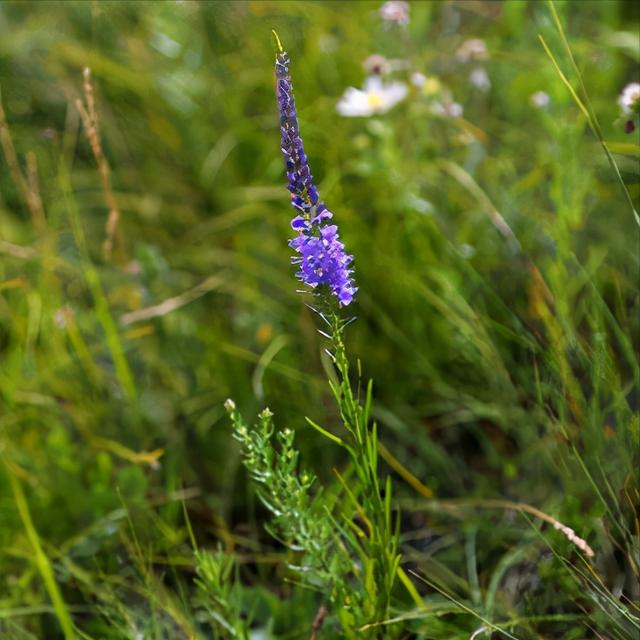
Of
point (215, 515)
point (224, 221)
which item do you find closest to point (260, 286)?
point (224, 221)

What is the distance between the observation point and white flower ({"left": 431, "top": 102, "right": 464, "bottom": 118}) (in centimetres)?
171

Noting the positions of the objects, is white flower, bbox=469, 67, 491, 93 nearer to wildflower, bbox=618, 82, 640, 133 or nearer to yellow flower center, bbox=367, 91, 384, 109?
yellow flower center, bbox=367, 91, 384, 109

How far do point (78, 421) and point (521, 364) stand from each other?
74cm

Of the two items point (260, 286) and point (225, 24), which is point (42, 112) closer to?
point (225, 24)

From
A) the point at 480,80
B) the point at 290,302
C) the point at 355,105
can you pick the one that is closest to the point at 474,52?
the point at 480,80

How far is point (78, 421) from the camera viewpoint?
5.08 feet

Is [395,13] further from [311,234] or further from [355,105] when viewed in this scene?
[311,234]

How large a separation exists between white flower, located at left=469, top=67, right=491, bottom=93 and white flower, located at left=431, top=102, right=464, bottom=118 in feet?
0.46

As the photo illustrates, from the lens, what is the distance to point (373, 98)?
1.82 m

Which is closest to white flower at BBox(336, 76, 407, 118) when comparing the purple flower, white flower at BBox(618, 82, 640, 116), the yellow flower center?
the yellow flower center

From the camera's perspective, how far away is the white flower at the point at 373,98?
1.78 meters

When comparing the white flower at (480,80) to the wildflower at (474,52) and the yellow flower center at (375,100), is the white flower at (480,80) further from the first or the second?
the yellow flower center at (375,100)

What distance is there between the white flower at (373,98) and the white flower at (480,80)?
0.18m

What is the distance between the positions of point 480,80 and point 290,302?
2.04ft
